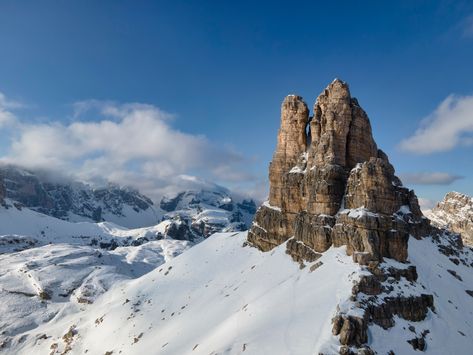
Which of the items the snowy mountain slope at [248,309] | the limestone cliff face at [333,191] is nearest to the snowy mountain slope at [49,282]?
the snowy mountain slope at [248,309]

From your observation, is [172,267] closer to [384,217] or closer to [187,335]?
[187,335]

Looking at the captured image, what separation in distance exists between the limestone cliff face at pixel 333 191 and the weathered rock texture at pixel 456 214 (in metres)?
71.7

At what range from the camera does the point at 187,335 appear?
189 ft

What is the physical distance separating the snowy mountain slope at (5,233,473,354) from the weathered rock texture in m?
60.0

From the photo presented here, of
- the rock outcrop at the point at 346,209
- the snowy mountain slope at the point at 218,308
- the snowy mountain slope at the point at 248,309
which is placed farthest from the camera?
the rock outcrop at the point at 346,209

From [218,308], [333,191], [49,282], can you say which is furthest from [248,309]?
[49,282]

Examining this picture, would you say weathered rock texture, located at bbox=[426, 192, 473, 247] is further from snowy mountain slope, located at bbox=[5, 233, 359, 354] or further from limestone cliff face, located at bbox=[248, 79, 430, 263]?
snowy mountain slope, located at bbox=[5, 233, 359, 354]

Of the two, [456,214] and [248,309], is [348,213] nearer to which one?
[248,309]

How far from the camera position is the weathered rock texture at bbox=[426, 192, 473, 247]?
146 meters

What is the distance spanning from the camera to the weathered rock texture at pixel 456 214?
479 feet

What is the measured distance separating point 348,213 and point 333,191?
8.89m

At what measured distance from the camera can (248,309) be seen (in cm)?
5312

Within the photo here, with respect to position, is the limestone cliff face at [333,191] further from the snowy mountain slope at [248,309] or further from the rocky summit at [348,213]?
the snowy mountain slope at [248,309]

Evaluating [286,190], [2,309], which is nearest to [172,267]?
[286,190]
